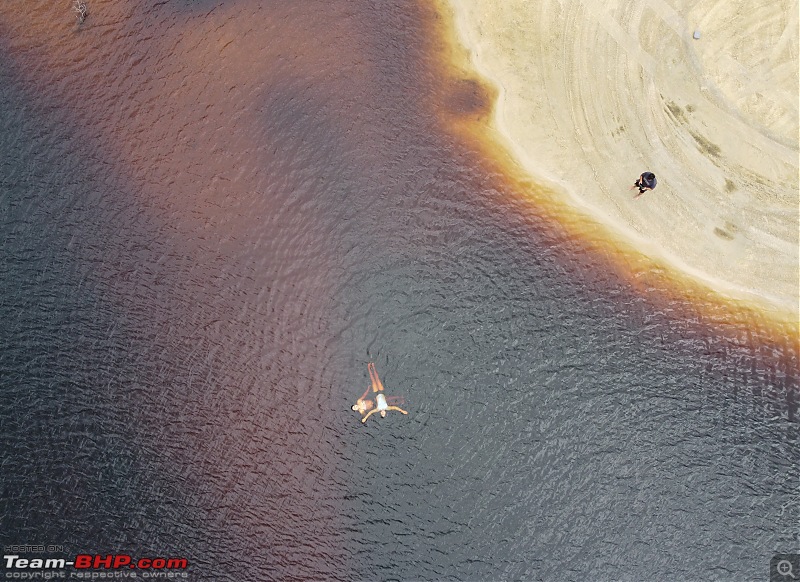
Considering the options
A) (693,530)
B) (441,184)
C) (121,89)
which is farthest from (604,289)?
(121,89)

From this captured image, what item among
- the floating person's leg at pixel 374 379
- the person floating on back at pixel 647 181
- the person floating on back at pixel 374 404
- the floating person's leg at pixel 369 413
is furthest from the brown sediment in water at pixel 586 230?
the floating person's leg at pixel 369 413

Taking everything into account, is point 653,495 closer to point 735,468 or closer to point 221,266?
point 735,468

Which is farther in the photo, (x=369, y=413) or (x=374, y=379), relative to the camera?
(x=374, y=379)

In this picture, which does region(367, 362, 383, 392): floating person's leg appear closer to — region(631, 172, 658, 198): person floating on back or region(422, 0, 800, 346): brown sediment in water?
region(422, 0, 800, 346): brown sediment in water

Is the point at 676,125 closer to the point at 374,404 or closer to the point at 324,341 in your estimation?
the point at 374,404

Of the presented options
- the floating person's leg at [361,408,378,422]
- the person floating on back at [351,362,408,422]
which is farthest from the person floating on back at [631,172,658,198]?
the floating person's leg at [361,408,378,422]

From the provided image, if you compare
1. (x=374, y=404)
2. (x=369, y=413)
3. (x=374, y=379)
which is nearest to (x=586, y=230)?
(x=374, y=379)
